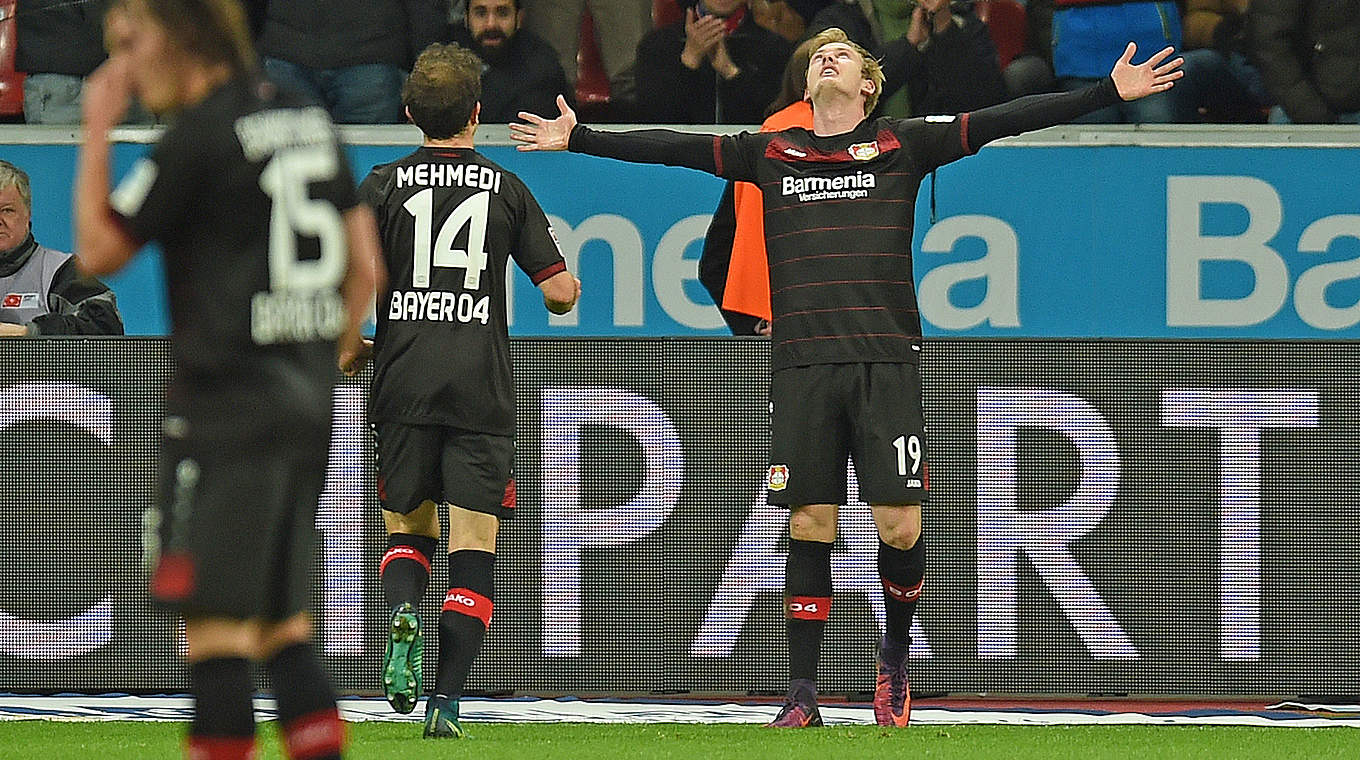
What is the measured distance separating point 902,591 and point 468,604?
4.41 ft

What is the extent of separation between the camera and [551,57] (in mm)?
9578

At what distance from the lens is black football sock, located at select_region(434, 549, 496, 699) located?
573 cm

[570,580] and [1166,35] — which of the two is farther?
[1166,35]

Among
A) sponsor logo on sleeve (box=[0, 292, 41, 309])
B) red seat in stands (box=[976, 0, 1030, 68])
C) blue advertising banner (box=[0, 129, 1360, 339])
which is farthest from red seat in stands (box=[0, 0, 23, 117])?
red seat in stands (box=[976, 0, 1030, 68])

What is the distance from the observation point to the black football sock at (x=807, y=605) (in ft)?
20.5

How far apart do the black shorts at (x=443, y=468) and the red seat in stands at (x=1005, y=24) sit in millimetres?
4484

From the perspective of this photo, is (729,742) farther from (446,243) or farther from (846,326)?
(446,243)

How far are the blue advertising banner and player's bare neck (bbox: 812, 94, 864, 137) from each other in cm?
309

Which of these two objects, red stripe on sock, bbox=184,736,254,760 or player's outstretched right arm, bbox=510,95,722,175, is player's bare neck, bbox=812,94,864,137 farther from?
red stripe on sock, bbox=184,736,254,760

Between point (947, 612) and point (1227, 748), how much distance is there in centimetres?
140

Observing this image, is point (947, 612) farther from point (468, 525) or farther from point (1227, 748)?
point (468, 525)

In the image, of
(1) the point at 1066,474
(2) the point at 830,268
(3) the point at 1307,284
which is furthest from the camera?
(3) the point at 1307,284

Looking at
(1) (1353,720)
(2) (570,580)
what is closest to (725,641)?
(2) (570,580)

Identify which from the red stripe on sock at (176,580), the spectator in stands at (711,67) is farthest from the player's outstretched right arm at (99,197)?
the spectator in stands at (711,67)
